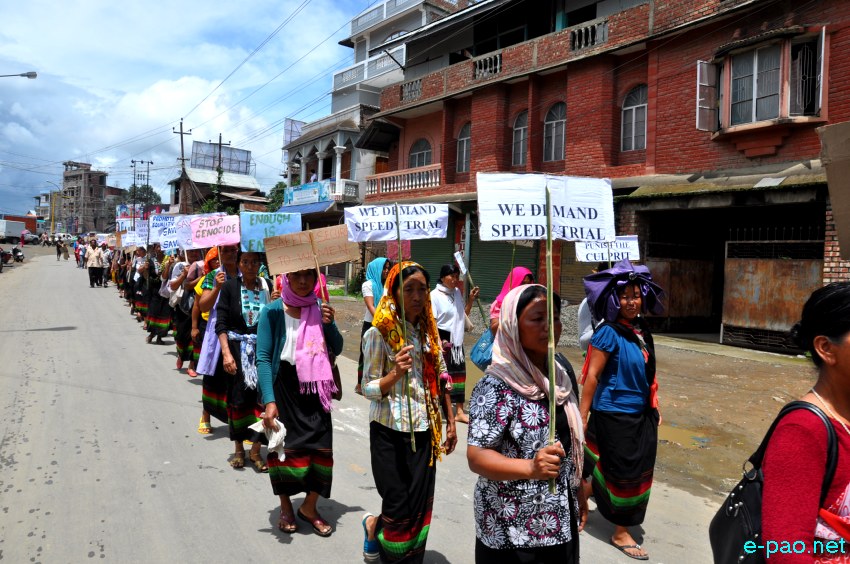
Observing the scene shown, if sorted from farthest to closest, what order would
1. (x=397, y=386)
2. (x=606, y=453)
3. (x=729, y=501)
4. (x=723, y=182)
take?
1. (x=723, y=182)
2. (x=606, y=453)
3. (x=397, y=386)
4. (x=729, y=501)

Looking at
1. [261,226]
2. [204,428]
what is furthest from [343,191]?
[261,226]

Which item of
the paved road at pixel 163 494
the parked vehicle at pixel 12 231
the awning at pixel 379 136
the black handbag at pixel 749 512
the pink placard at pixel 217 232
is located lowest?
the paved road at pixel 163 494

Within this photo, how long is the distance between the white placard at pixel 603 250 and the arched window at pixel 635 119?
9.03m

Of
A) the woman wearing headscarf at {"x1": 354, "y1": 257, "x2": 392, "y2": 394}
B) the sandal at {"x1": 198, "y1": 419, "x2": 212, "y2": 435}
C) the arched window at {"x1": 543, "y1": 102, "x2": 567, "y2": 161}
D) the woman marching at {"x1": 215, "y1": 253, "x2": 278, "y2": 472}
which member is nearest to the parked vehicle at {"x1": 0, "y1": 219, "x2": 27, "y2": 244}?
the arched window at {"x1": 543, "y1": 102, "x2": 567, "y2": 161}

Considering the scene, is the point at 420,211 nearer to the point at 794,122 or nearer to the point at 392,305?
the point at 392,305

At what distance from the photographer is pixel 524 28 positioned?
19.1 metres

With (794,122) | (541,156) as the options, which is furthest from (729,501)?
(541,156)

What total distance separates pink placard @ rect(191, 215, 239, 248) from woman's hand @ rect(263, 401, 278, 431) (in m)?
2.32

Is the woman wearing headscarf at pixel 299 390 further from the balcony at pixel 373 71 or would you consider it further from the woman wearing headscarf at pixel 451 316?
the balcony at pixel 373 71

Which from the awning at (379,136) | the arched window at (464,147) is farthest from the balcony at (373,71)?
the arched window at (464,147)

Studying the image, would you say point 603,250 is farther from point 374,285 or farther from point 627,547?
point 627,547

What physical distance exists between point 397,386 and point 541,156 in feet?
51.6

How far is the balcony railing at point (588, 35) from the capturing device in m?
15.4

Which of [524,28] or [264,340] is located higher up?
[524,28]
